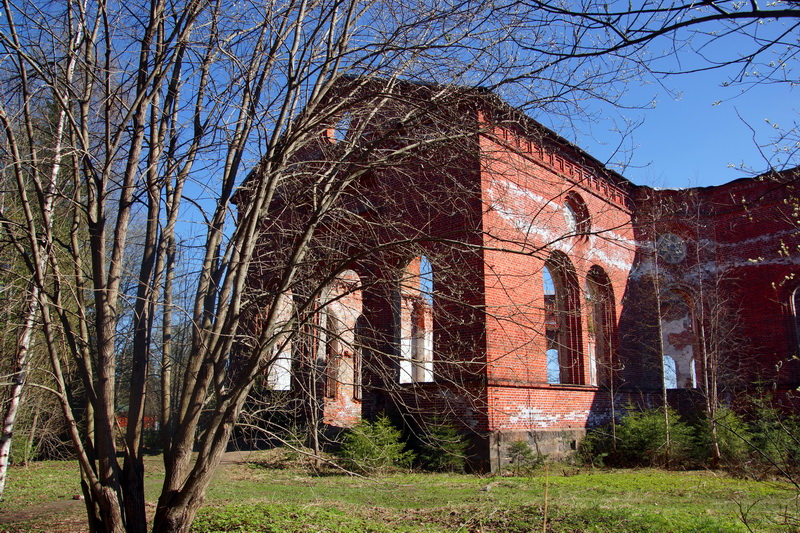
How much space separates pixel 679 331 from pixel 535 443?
39.3ft

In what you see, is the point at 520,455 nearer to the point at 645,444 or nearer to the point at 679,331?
the point at 645,444

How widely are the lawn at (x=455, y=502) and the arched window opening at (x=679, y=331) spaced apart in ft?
22.3

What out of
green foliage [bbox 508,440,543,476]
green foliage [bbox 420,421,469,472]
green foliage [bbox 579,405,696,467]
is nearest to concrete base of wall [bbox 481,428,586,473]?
green foliage [bbox 508,440,543,476]

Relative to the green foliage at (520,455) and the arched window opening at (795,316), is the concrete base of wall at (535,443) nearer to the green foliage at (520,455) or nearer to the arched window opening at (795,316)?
the green foliage at (520,455)

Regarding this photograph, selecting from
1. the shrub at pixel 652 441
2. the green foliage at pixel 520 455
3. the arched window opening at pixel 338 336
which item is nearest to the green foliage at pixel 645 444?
the shrub at pixel 652 441

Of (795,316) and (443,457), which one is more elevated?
(795,316)

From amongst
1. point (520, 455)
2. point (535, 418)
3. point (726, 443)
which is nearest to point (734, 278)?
point (726, 443)

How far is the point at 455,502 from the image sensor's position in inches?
292

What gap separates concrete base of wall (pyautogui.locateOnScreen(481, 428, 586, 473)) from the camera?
1077cm

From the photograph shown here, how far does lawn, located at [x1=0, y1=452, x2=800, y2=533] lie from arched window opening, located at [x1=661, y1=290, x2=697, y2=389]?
678cm

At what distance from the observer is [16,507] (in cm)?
776

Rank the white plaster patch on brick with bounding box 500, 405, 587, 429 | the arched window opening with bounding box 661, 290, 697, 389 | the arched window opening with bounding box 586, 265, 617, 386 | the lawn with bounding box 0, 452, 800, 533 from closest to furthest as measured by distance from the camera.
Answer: the lawn with bounding box 0, 452, 800, 533 < the white plaster patch on brick with bounding box 500, 405, 587, 429 < the arched window opening with bounding box 586, 265, 617, 386 < the arched window opening with bounding box 661, 290, 697, 389

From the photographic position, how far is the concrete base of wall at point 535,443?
10.8 m

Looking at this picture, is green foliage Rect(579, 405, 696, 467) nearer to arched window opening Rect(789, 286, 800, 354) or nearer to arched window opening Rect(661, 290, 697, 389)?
arched window opening Rect(661, 290, 697, 389)
